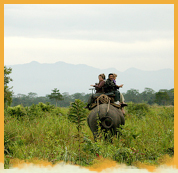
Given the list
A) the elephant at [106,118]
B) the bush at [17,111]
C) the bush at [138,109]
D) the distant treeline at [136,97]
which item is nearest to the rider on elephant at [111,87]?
the elephant at [106,118]

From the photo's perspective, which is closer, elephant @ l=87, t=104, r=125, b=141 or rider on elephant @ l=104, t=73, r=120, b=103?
elephant @ l=87, t=104, r=125, b=141

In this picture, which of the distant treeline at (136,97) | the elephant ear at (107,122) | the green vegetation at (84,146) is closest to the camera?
the green vegetation at (84,146)

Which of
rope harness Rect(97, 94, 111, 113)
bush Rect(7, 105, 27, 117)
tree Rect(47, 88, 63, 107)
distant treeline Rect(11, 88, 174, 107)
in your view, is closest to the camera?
rope harness Rect(97, 94, 111, 113)

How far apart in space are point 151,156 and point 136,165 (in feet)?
2.32

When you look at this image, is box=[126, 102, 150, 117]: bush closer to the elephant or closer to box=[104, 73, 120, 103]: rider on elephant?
box=[104, 73, 120, 103]: rider on elephant

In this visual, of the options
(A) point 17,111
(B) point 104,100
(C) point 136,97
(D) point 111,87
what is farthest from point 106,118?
(C) point 136,97

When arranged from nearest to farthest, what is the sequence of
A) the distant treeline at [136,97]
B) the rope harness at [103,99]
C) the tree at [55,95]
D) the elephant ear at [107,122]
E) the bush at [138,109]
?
the elephant ear at [107,122], the rope harness at [103,99], the bush at [138,109], the tree at [55,95], the distant treeline at [136,97]

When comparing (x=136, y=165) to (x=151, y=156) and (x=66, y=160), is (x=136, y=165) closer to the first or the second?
(x=151, y=156)

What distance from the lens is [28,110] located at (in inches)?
481

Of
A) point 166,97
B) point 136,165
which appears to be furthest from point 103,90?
point 166,97

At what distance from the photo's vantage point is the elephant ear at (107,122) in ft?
23.2

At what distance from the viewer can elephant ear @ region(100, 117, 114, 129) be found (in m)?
7.06

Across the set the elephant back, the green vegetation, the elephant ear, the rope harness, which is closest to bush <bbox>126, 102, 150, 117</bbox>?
the green vegetation

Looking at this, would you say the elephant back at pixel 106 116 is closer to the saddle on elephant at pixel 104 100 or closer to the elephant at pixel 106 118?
the elephant at pixel 106 118
